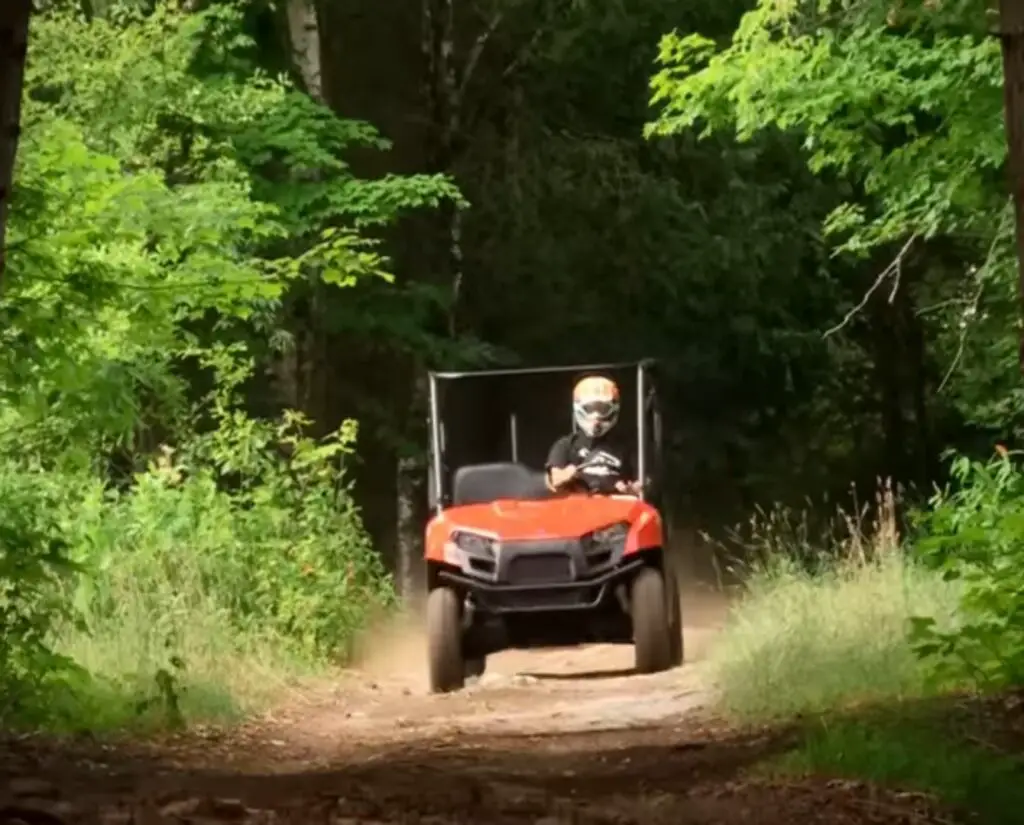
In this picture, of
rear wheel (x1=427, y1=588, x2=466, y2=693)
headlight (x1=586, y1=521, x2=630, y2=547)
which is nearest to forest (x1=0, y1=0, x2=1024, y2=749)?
rear wheel (x1=427, y1=588, x2=466, y2=693)

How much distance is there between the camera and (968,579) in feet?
22.8

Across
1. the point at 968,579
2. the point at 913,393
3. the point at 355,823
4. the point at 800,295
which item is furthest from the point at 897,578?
the point at 913,393

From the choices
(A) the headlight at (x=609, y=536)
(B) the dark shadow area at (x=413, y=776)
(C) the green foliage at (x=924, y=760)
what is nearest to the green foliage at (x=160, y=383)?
(B) the dark shadow area at (x=413, y=776)

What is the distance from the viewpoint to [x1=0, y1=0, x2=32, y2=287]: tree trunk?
411cm

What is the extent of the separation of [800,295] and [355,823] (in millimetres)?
19170

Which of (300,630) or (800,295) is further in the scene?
(800,295)

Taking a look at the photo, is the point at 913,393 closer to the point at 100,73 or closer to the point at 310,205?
the point at 310,205

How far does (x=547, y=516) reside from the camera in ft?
33.2

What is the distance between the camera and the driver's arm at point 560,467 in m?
10.7

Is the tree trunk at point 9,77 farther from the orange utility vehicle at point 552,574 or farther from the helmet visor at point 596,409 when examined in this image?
the helmet visor at point 596,409

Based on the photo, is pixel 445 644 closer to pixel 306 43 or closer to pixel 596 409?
pixel 596 409

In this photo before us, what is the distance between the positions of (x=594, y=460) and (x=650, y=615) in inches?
51.4

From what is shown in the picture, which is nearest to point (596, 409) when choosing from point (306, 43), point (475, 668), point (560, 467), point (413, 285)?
point (560, 467)

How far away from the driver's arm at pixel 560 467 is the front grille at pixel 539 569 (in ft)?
2.86
